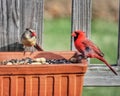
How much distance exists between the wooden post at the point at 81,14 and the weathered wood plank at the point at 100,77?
384mm

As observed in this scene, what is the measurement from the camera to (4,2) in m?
6.60

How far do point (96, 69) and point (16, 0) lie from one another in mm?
930

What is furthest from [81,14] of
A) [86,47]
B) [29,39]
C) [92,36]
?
[92,36]

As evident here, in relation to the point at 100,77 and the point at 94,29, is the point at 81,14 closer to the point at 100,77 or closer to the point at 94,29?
the point at 100,77

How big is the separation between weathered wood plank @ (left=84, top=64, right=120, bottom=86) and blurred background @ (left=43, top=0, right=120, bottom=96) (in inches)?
50.8

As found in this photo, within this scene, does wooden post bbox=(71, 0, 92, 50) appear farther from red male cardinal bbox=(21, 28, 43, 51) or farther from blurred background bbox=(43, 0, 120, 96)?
blurred background bbox=(43, 0, 120, 96)

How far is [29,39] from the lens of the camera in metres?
6.41

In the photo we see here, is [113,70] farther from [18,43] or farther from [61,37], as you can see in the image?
[61,37]

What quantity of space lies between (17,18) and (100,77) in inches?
35.3

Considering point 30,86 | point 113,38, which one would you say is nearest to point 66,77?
point 30,86

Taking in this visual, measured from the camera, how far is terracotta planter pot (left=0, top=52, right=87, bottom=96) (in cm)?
611

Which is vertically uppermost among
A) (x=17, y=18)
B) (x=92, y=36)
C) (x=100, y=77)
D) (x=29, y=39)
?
(x=17, y=18)

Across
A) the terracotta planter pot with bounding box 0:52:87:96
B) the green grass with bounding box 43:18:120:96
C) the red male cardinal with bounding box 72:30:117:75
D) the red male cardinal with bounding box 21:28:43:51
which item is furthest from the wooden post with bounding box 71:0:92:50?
the green grass with bounding box 43:18:120:96

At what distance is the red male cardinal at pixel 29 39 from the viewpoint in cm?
645
